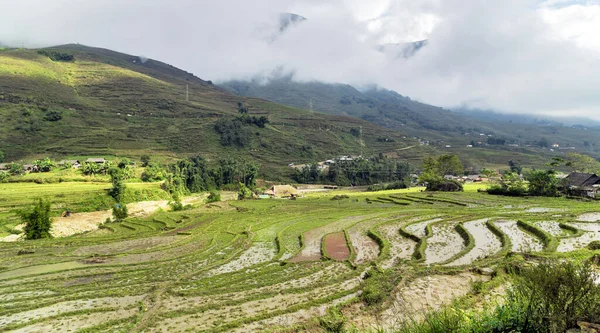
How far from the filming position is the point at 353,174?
338 ft

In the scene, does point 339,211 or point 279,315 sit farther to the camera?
point 339,211

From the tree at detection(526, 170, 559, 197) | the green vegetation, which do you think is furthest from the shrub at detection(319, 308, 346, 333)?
the tree at detection(526, 170, 559, 197)

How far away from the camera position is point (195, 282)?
58.9 ft

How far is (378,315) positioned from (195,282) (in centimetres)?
Answer: 1056

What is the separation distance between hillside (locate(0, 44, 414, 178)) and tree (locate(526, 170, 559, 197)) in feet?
228

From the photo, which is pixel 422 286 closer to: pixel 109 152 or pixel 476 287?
pixel 476 287

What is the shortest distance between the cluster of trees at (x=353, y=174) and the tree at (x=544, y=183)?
46.0 m

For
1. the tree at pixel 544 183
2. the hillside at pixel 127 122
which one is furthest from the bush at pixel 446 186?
the hillside at pixel 127 122

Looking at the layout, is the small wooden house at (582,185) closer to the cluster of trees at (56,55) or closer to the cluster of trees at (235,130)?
the cluster of trees at (235,130)

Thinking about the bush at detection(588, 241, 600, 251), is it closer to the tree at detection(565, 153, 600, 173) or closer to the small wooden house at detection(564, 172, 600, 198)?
the small wooden house at detection(564, 172, 600, 198)

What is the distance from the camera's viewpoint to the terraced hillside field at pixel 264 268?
13648mm

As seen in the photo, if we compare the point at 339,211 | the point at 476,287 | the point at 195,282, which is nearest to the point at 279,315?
the point at 195,282

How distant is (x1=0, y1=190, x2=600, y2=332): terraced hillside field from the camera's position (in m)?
13.6

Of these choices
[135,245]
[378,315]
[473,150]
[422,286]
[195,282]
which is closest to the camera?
[378,315]
